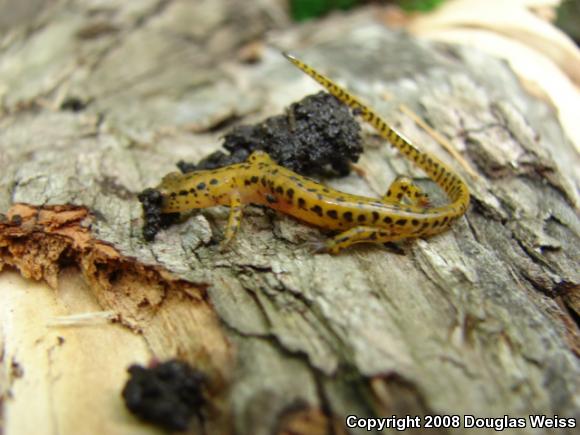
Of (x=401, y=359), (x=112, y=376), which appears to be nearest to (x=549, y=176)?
(x=401, y=359)

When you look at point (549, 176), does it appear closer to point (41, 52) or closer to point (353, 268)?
point (353, 268)

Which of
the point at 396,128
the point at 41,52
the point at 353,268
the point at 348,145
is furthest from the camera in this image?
the point at 41,52

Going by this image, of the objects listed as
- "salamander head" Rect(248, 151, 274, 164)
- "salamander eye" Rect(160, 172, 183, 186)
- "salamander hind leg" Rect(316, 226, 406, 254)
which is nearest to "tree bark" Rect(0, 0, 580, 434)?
→ "salamander hind leg" Rect(316, 226, 406, 254)

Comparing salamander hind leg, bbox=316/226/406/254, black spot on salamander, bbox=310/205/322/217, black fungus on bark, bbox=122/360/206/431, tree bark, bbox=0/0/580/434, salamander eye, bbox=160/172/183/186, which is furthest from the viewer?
salamander eye, bbox=160/172/183/186

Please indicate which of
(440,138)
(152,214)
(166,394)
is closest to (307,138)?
(440,138)

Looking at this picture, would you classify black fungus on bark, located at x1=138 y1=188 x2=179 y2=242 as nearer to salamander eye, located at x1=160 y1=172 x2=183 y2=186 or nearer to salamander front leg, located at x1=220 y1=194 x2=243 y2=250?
salamander eye, located at x1=160 y1=172 x2=183 y2=186

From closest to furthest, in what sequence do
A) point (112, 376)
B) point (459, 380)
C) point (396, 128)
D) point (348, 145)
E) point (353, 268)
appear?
1. point (459, 380)
2. point (112, 376)
3. point (353, 268)
4. point (348, 145)
5. point (396, 128)

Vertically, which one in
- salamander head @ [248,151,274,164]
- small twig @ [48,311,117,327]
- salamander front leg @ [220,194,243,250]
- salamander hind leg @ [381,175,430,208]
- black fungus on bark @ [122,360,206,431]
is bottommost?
small twig @ [48,311,117,327]

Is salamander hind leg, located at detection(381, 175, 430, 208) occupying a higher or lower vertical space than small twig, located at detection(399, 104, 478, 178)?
lower
